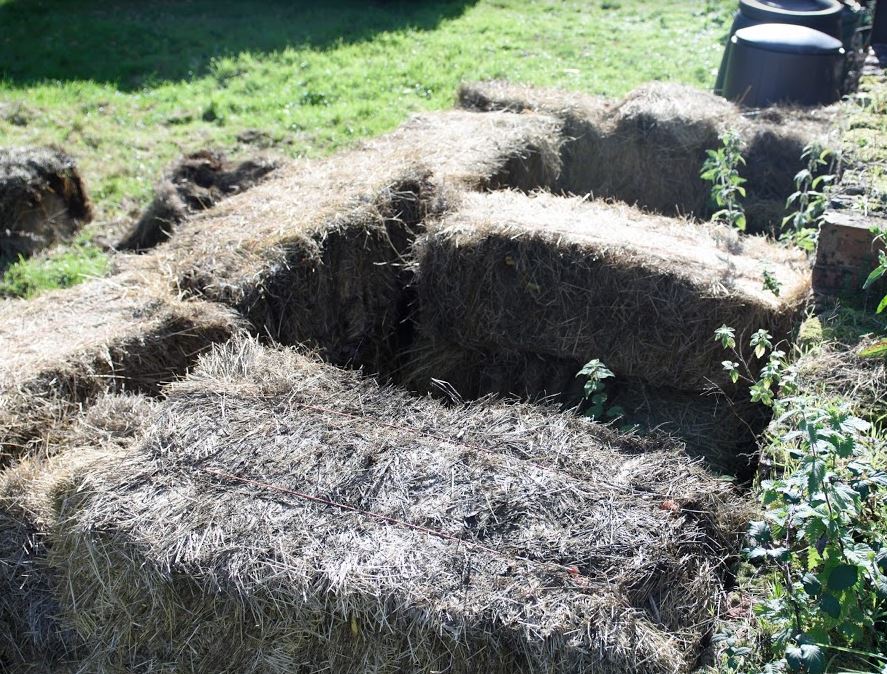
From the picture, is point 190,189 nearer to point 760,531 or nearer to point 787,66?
point 787,66

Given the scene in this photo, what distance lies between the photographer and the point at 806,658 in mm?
2824

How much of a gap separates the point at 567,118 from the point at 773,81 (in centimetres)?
245

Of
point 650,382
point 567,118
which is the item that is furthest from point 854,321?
point 567,118

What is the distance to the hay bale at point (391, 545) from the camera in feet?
10.3

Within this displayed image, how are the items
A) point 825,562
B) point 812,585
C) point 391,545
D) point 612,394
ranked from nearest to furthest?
point 812,585
point 825,562
point 391,545
point 612,394

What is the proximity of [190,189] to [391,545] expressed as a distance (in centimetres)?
532

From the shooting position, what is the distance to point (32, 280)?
7.32m

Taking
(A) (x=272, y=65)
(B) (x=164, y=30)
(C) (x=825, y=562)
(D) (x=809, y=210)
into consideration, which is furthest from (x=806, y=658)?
(B) (x=164, y=30)

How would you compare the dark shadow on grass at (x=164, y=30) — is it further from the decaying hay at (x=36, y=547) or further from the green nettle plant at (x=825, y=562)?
the green nettle plant at (x=825, y=562)

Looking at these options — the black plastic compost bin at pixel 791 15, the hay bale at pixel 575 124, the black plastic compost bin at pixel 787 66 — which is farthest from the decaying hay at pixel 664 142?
the black plastic compost bin at pixel 791 15

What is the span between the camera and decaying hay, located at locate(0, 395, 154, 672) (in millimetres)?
4105

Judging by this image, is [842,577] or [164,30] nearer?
[842,577]

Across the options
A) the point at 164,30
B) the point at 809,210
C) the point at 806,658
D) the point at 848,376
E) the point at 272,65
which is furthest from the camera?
the point at 164,30

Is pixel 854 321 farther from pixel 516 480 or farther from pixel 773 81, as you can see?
pixel 773 81
